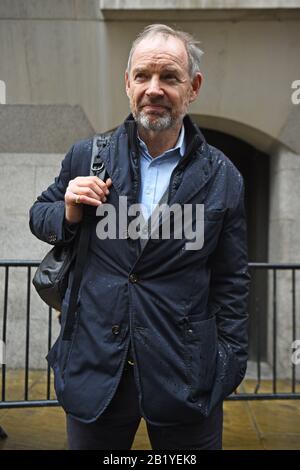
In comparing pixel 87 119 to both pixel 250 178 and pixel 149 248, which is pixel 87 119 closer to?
pixel 250 178

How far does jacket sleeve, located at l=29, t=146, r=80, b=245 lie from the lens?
5.65ft

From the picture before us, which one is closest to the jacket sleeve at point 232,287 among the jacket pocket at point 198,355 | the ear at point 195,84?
the jacket pocket at point 198,355

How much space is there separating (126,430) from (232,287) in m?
0.66

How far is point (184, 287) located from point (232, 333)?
0.32 metres

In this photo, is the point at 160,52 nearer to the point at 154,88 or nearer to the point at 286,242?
the point at 154,88

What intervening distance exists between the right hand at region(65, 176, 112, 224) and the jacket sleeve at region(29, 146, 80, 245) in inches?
2.7

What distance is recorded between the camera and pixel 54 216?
1.74m

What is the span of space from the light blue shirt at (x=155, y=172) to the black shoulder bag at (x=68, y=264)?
152 millimetres

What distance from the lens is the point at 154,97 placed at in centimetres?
165

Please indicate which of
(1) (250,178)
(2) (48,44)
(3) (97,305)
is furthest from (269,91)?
(3) (97,305)

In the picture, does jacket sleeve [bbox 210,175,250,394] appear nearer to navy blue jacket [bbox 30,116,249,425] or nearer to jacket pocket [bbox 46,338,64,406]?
navy blue jacket [bbox 30,116,249,425]

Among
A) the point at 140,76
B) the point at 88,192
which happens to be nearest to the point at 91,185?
the point at 88,192

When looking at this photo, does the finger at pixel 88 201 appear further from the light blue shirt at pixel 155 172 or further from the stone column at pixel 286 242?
the stone column at pixel 286 242

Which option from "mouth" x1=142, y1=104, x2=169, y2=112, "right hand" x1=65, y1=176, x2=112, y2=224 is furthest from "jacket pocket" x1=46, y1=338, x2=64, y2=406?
"mouth" x1=142, y1=104, x2=169, y2=112
